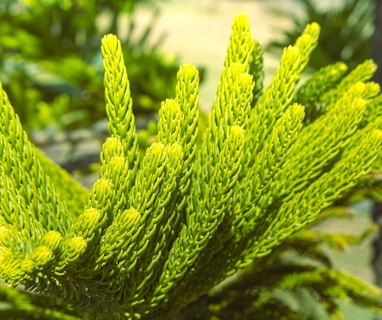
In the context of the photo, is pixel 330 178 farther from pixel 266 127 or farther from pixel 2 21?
pixel 2 21

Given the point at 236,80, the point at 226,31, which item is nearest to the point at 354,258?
the point at 236,80

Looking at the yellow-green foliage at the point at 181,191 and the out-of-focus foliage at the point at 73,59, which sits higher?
the out-of-focus foliage at the point at 73,59

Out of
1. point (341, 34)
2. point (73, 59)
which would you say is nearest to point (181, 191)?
point (341, 34)

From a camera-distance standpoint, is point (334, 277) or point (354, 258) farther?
point (354, 258)

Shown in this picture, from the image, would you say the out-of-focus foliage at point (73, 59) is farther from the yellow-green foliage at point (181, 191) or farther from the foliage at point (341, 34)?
the yellow-green foliage at point (181, 191)

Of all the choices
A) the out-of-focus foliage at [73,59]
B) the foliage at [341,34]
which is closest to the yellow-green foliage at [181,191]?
the foliage at [341,34]

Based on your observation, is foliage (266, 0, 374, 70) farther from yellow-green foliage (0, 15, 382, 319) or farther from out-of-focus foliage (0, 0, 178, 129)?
yellow-green foliage (0, 15, 382, 319)
